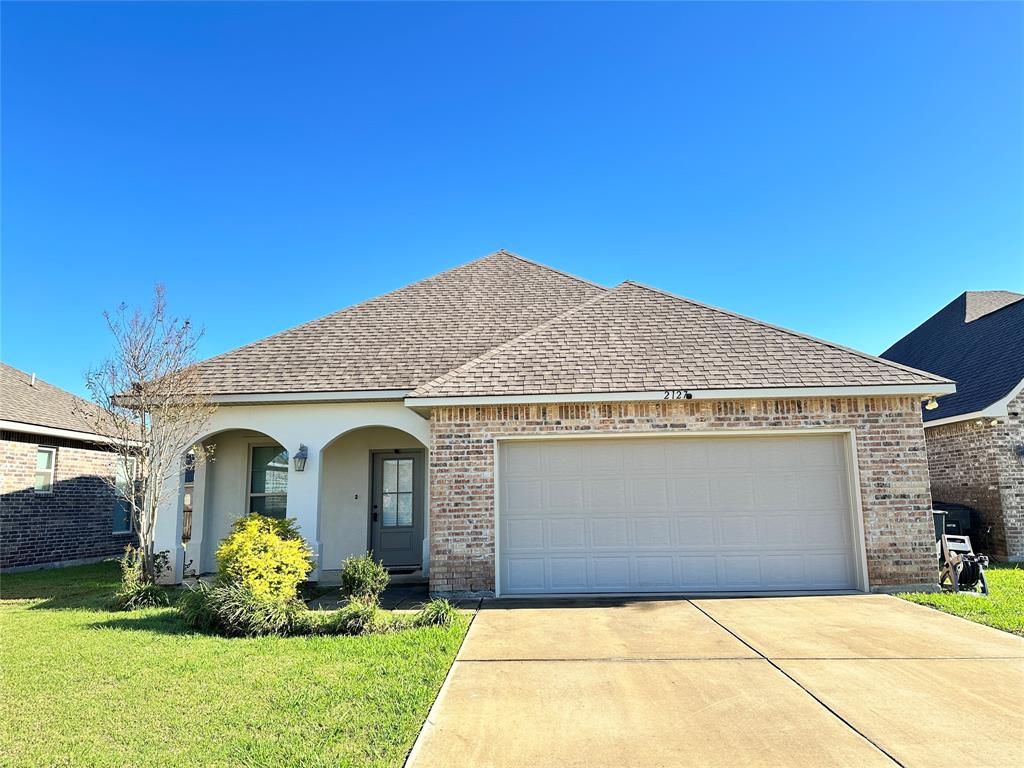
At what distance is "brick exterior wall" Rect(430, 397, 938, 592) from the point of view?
333 inches

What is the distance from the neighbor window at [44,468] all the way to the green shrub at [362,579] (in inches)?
397

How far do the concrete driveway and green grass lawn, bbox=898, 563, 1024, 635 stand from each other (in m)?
0.34

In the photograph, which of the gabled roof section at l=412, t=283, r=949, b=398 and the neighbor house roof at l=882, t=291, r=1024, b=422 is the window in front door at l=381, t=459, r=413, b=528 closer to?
the gabled roof section at l=412, t=283, r=949, b=398

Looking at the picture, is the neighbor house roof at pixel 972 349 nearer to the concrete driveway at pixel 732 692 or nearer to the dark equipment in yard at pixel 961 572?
Answer: the dark equipment in yard at pixel 961 572

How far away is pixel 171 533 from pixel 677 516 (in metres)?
8.70

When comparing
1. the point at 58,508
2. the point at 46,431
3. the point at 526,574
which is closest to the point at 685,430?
the point at 526,574

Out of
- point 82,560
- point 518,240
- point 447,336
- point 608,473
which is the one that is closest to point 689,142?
point 518,240

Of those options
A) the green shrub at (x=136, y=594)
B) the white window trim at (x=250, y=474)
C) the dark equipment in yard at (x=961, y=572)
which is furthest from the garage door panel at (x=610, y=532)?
the white window trim at (x=250, y=474)

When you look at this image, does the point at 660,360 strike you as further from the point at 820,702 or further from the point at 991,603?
the point at 820,702

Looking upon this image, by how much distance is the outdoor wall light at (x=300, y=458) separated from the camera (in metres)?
10.2

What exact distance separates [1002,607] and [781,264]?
381 inches

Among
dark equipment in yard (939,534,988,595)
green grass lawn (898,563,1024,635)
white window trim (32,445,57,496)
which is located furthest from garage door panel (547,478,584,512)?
A: white window trim (32,445,57,496)

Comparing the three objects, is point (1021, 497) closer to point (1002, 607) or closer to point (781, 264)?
point (1002, 607)

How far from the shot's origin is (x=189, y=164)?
1222cm
